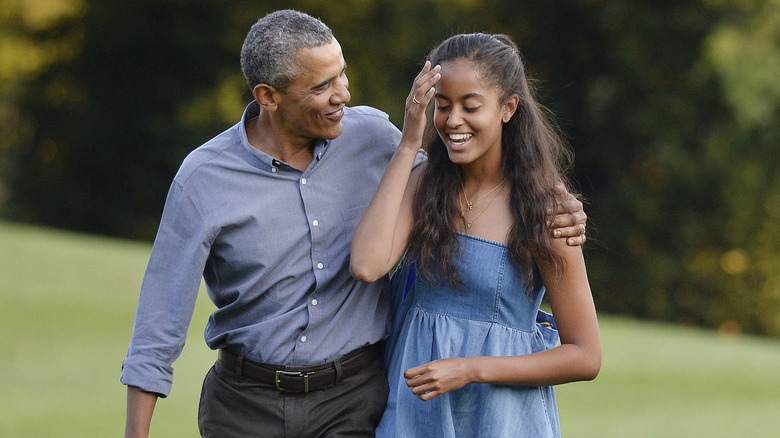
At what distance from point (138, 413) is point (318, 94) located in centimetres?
109

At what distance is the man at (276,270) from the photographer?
3.11m

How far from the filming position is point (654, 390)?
9.52 m

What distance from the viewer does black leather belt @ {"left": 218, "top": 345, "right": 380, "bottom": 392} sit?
3131mm

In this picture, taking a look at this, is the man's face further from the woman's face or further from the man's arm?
the man's arm

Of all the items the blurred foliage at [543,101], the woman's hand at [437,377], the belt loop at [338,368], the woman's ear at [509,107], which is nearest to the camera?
the woman's hand at [437,377]

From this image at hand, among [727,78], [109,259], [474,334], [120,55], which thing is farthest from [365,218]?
[120,55]

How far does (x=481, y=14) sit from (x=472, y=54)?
1787 cm

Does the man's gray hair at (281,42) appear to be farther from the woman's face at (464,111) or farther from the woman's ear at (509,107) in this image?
the woman's ear at (509,107)

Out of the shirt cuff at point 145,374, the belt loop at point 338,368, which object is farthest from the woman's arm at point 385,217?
the shirt cuff at point 145,374

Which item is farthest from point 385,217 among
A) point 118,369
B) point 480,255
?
point 118,369

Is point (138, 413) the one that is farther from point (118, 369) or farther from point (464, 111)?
point (118, 369)

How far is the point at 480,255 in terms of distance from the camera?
3025 millimetres

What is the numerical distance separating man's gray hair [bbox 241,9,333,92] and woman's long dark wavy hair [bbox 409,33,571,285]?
1.21ft

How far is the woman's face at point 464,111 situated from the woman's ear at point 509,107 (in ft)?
0.19
